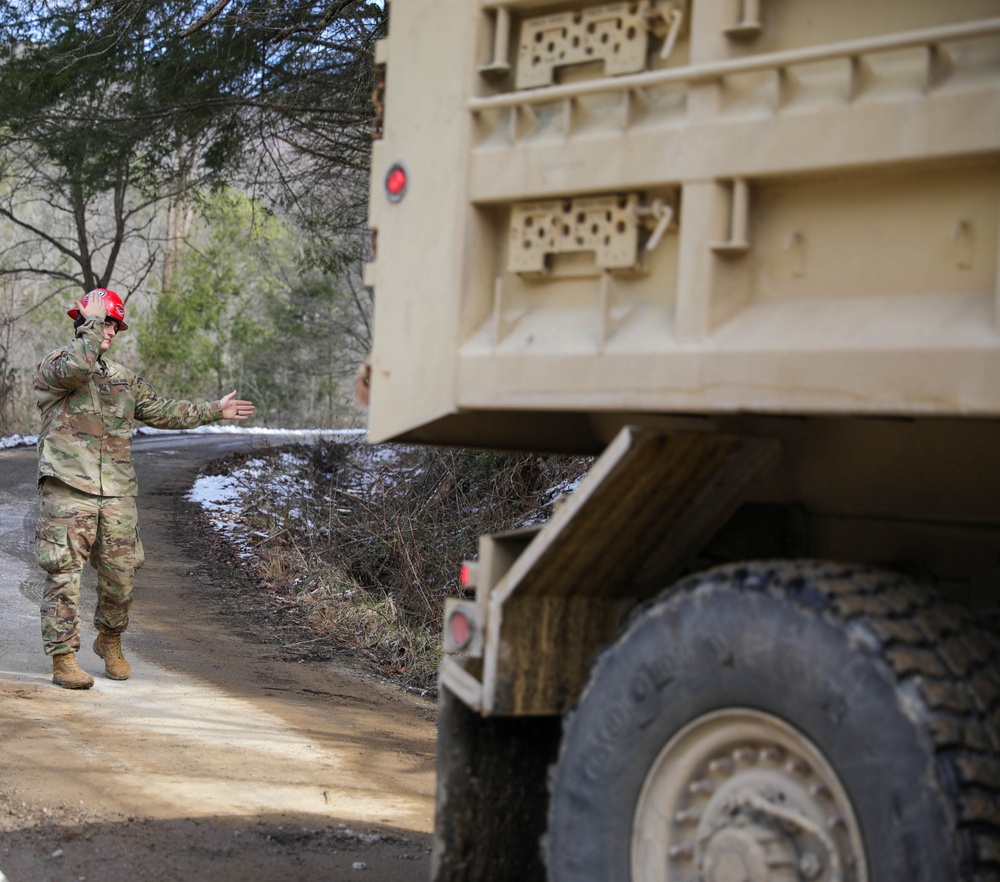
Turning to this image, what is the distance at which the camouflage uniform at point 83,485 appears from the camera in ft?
22.7

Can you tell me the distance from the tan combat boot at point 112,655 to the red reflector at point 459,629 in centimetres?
439

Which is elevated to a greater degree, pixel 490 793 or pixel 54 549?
pixel 54 549

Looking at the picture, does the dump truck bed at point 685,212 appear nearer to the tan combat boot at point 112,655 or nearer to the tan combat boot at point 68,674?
the tan combat boot at point 68,674

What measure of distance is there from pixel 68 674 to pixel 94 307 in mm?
1978

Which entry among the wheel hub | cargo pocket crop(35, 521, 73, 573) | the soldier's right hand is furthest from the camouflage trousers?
the wheel hub

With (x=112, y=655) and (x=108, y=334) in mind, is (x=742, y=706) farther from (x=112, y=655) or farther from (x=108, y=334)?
(x=112, y=655)

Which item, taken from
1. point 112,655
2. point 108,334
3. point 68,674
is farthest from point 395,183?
point 112,655

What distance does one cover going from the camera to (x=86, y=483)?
6.96m

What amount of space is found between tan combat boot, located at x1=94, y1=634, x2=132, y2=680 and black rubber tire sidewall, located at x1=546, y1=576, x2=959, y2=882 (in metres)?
4.80

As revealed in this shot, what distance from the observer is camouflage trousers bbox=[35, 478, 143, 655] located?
6.91 meters

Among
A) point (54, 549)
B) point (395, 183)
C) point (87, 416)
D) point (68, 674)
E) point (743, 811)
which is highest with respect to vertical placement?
point (395, 183)

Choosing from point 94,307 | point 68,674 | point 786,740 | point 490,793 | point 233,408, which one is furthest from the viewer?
point 233,408

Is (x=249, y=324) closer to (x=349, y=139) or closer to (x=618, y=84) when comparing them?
(x=349, y=139)

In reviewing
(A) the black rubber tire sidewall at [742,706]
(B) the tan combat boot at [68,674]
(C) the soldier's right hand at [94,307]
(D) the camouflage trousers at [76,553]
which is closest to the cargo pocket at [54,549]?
(D) the camouflage trousers at [76,553]
